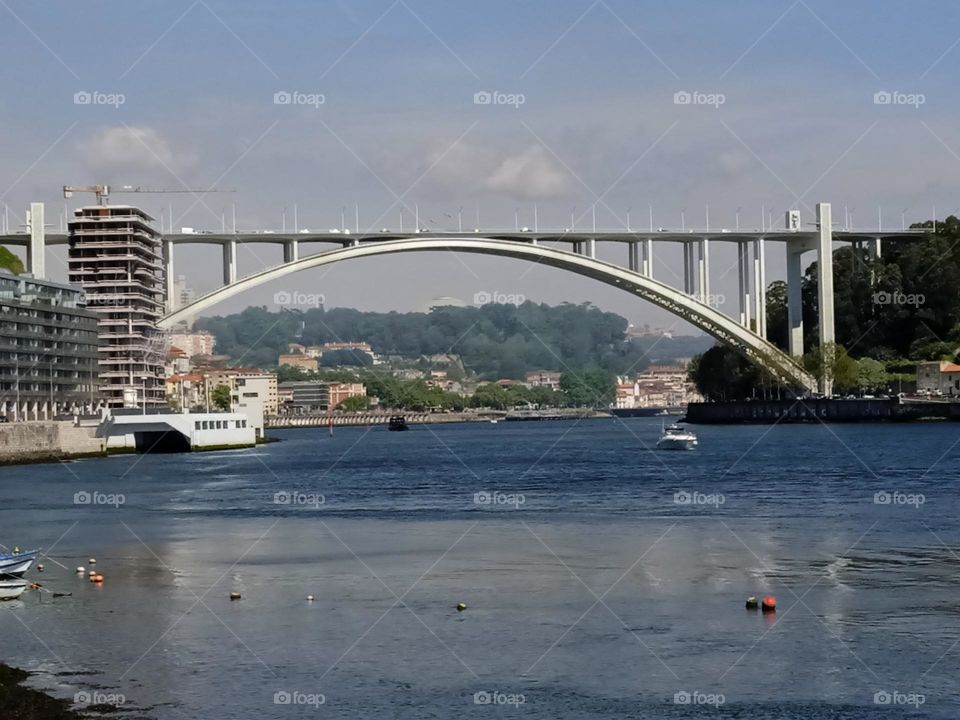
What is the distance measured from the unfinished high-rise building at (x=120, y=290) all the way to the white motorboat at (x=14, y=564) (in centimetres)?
7910

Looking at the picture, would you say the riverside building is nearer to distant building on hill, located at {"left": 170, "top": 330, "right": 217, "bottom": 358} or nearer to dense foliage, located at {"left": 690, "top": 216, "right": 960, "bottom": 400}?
dense foliage, located at {"left": 690, "top": 216, "right": 960, "bottom": 400}

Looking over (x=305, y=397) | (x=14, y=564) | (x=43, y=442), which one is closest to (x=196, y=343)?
(x=305, y=397)

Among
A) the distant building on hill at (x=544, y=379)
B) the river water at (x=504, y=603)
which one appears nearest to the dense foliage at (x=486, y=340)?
the distant building on hill at (x=544, y=379)

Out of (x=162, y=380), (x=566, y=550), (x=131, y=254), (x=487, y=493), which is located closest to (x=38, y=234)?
(x=131, y=254)

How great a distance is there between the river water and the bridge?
43.4 meters

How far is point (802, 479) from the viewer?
156 feet

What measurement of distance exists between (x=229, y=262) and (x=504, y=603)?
6944cm

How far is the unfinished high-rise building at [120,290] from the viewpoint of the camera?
103000 mm

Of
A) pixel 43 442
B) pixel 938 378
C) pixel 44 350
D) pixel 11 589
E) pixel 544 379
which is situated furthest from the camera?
pixel 544 379

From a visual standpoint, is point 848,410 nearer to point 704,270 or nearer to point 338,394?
point 704,270

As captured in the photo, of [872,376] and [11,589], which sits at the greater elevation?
[872,376]

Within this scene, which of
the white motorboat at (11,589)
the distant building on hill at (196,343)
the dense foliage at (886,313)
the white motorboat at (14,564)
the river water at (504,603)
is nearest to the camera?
the river water at (504,603)

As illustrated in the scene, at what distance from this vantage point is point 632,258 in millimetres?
94312

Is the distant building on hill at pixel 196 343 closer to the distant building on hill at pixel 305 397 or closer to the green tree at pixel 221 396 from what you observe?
the distant building on hill at pixel 305 397
